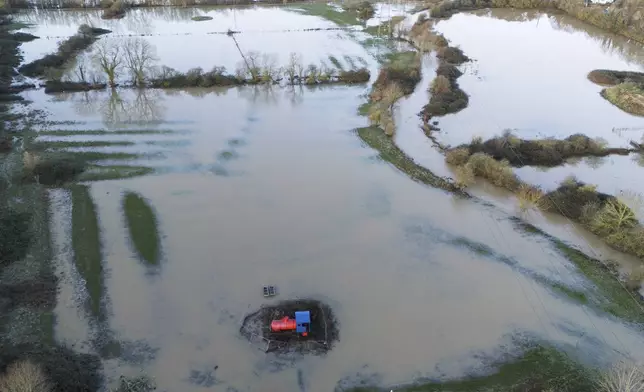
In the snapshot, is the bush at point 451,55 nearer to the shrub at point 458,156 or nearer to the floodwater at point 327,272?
the shrub at point 458,156

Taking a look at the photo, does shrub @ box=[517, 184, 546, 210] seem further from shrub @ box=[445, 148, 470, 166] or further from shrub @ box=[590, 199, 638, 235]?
shrub @ box=[445, 148, 470, 166]

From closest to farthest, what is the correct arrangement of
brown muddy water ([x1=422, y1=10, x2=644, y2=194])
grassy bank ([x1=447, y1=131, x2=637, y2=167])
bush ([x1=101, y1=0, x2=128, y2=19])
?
grassy bank ([x1=447, y1=131, x2=637, y2=167]), brown muddy water ([x1=422, y1=10, x2=644, y2=194]), bush ([x1=101, y1=0, x2=128, y2=19])

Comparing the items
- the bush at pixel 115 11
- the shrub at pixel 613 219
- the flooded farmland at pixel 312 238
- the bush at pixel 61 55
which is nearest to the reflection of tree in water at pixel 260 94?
the flooded farmland at pixel 312 238

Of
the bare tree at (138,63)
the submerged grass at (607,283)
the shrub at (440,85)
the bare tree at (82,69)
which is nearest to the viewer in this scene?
the submerged grass at (607,283)

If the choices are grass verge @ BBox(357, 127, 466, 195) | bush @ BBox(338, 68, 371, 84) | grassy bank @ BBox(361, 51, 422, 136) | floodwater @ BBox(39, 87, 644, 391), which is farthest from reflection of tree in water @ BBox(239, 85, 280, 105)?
grass verge @ BBox(357, 127, 466, 195)

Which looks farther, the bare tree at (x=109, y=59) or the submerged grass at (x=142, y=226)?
the bare tree at (x=109, y=59)

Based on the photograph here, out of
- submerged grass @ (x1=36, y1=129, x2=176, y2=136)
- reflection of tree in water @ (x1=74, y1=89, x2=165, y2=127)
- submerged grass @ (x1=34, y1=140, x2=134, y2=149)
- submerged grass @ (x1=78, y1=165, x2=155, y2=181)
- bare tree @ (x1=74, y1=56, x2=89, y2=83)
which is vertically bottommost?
submerged grass @ (x1=78, y1=165, x2=155, y2=181)

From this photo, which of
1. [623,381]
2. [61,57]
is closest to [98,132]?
[61,57]
